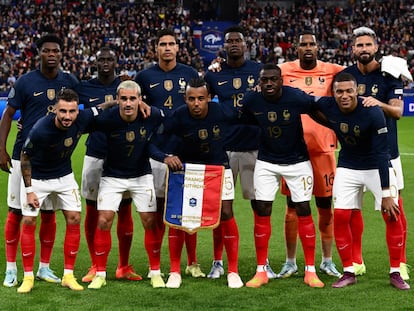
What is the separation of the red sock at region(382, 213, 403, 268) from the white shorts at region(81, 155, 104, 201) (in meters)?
2.63

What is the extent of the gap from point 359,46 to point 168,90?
5.95ft

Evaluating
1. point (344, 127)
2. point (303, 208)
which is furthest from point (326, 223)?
point (344, 127)

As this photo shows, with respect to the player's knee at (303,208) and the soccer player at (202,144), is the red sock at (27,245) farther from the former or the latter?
the player's knee at (303,208)

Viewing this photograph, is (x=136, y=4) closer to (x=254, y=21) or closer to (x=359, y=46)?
(x=254, y=21)

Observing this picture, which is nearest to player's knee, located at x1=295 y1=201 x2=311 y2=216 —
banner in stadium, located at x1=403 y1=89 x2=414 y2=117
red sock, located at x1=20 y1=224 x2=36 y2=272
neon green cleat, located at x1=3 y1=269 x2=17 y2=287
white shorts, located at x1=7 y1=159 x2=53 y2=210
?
red sock, located at x1=20 y1=224 x2=36 y2=272

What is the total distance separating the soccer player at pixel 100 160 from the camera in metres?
7.95

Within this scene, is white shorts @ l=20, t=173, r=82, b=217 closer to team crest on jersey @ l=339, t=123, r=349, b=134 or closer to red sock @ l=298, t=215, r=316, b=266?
red sock @ l=298, t=215, r=316, b=266

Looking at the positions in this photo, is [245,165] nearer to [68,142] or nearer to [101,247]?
[101,247]

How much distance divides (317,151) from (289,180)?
2.02ft

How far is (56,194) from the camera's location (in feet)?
24.8

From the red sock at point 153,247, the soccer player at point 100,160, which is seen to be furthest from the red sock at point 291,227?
the soccer player at point 100,160

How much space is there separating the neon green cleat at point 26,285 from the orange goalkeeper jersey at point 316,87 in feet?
9.39

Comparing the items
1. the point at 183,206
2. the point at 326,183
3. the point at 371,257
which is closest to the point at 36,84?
the point at 183,206

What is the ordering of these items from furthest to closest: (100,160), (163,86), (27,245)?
(163,86)
(100,160)
(27,245)
